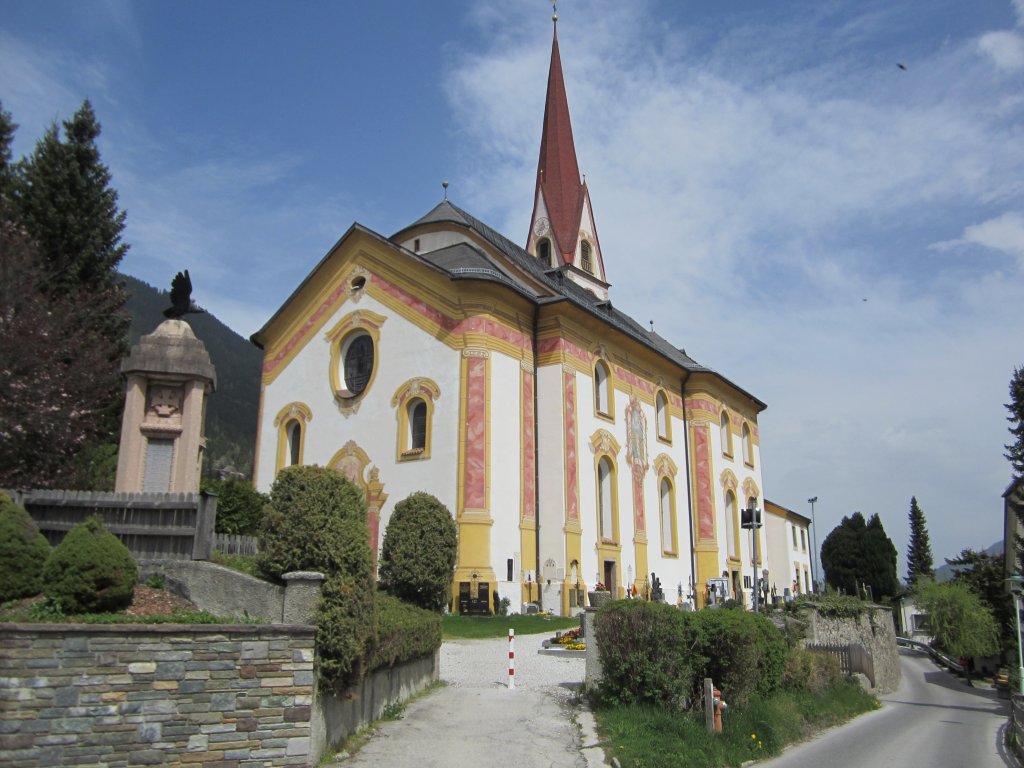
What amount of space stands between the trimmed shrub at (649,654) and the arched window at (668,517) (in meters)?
24.2

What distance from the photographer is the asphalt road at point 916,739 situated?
12867 mm

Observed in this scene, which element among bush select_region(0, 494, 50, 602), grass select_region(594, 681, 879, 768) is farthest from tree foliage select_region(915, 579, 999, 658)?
bush select_region(0, 494, 50, 602)

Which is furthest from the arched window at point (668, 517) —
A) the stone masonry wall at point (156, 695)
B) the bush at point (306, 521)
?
the stone masonry wall at point (156, 695)

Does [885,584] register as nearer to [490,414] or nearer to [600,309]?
[600,309]

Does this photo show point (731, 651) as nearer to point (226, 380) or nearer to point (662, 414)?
point (662, 414)

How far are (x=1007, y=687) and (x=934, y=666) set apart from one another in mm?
14977

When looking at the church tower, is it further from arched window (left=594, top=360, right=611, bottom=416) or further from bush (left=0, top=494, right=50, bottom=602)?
bush (left=0, top=494, right=50, bottom=602)

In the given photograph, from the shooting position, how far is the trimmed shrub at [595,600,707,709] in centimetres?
1191

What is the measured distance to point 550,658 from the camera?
17.6m

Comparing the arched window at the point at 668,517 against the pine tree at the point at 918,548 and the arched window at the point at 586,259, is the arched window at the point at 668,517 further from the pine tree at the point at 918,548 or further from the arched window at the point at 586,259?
the pine tree at the point at 918,548

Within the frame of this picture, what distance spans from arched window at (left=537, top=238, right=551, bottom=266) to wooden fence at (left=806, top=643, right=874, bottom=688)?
28.0 meters

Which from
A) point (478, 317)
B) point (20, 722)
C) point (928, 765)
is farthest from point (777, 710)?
point (478, 317)

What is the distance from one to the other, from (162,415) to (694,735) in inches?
410

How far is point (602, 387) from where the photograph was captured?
108 ft
